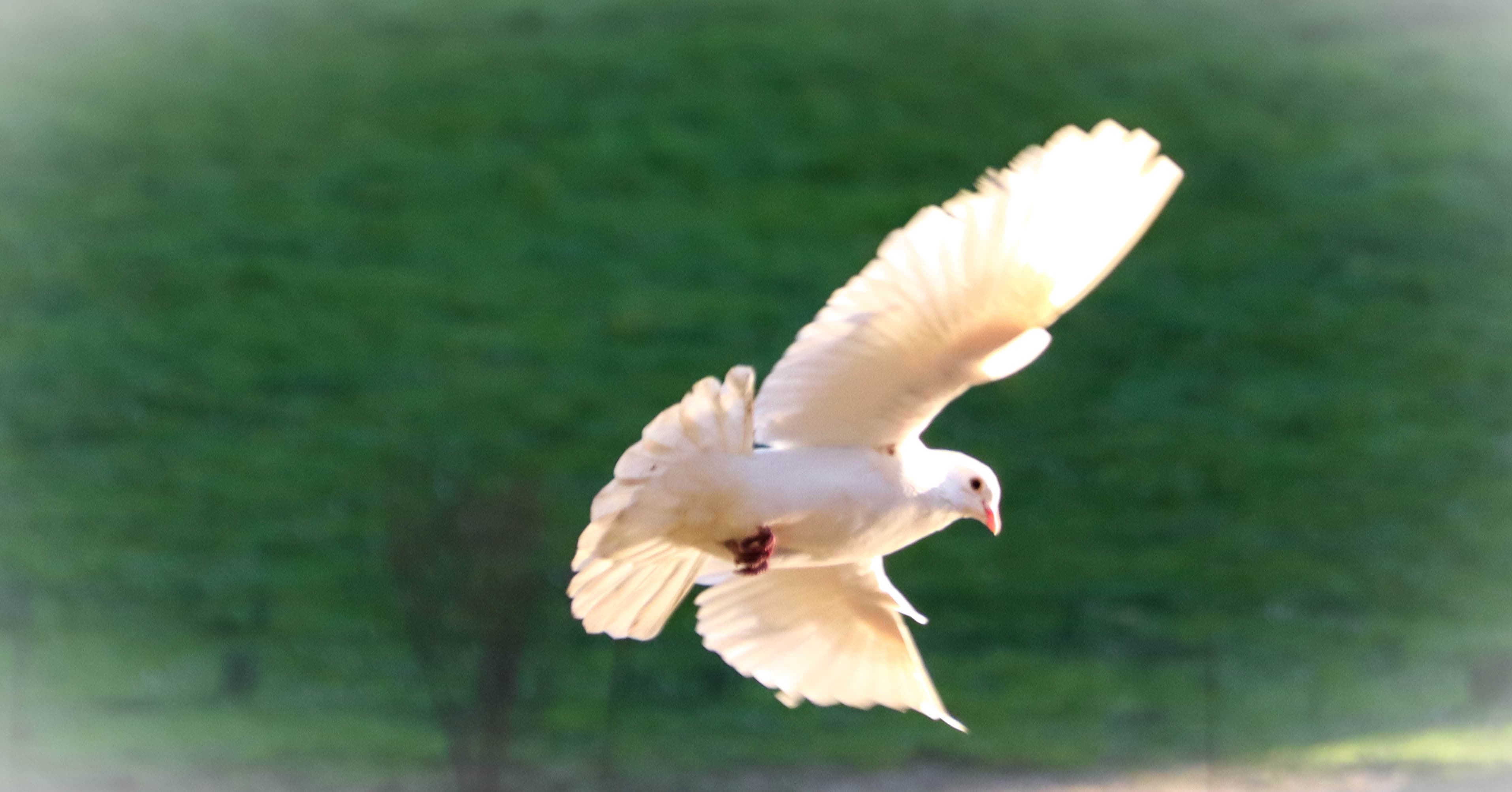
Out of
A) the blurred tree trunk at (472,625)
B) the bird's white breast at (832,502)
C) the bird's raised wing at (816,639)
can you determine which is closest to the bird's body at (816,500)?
the bird's white breast at (832,502)

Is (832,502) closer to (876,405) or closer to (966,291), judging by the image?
(876,405)

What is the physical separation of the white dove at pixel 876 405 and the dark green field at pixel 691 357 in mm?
2470

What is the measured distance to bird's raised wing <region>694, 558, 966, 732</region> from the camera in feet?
8.11

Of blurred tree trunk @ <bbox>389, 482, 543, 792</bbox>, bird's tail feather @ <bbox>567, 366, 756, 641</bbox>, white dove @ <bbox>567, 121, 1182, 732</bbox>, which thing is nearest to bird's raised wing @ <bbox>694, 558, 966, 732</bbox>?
white dove @ <bbox>567, 121, 1182, 732</bbox>

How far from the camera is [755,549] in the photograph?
2.11 m

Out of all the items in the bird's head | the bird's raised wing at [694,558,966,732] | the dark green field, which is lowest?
the bird's raised wing at [694,558,966,732]

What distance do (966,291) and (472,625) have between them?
2.91m

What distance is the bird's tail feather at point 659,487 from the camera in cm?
199

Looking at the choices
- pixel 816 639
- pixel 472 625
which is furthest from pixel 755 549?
pixel 472 625

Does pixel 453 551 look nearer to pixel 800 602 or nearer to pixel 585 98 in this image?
pixel 800 602

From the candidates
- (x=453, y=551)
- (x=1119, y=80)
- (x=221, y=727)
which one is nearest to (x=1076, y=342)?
(x=1119, y=80)

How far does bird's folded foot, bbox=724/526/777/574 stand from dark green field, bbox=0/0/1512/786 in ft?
8.28

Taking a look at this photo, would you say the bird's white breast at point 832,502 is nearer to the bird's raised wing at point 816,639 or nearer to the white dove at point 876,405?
the white dove at point 876,405

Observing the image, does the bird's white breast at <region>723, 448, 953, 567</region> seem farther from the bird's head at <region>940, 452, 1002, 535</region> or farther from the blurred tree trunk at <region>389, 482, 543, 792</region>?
the blurred tree trunk at <region>389, 482, 543, 792</region>
